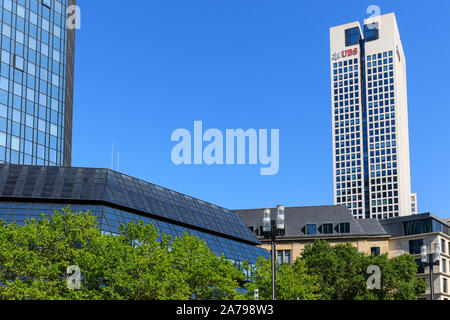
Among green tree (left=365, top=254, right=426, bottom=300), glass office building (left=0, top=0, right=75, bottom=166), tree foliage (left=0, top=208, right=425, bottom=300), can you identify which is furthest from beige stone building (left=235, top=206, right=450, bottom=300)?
tree foliage (left=0, top=208, right=425, bottom=300)

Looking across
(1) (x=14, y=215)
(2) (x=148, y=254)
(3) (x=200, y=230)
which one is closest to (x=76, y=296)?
(2) (x=148, y=254)

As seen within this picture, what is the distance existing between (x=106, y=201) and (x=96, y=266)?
1868 cm

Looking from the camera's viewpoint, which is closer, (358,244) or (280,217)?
(280,217)

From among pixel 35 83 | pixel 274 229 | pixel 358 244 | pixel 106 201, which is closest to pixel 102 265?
pixel 106 201

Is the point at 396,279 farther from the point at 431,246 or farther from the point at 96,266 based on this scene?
the point at 96,266

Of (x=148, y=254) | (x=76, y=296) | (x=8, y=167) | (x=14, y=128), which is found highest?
(x=14, y=128)

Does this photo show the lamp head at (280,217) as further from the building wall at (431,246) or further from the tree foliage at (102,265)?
the building wall at (431,246)

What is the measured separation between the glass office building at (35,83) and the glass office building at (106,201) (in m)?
38.7

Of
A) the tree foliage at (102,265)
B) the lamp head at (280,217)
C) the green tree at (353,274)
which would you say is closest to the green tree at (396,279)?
the green tree at (353,274)

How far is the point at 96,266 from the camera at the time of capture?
46.8 metres

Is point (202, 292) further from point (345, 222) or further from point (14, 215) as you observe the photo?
point (345, 222)

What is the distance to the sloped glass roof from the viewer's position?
65750 mm
